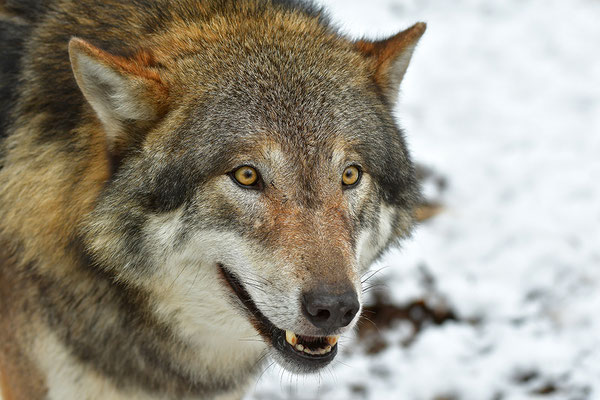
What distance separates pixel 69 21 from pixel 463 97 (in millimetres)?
4511

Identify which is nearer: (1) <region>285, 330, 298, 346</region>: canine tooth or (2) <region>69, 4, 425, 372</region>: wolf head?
(2) <region>69, 4, 425, 372</region>: wolf head

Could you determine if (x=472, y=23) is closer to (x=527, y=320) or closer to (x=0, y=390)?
(x=527, y=320)

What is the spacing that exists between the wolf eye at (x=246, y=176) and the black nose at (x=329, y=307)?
0.51 meters

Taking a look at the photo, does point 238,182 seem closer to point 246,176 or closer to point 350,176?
point 246,176

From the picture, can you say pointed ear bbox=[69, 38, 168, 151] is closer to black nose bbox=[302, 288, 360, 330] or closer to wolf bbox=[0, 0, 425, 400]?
wolf bbox=[0, 0, 425, 400]

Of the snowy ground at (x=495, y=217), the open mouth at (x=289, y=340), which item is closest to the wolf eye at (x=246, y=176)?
the open mouth at (x=289, y=340)

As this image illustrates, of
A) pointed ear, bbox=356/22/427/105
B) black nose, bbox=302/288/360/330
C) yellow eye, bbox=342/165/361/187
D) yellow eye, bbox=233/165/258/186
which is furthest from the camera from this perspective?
pointed ear, bbox=356/22/427/105

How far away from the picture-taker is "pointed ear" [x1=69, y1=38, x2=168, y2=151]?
2.99 m

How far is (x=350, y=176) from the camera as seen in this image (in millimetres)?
3297

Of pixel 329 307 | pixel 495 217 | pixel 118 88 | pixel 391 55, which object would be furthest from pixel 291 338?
pixel 495 217

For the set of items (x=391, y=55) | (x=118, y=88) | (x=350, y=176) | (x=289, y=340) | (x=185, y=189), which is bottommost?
(x=289, y=340)

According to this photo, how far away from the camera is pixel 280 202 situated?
313 centimetres

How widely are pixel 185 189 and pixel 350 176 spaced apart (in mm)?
675

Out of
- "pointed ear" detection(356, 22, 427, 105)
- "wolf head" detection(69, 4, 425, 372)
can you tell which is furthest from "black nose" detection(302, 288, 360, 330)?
"pointed ear" detection(356, 22, 427, 105)
